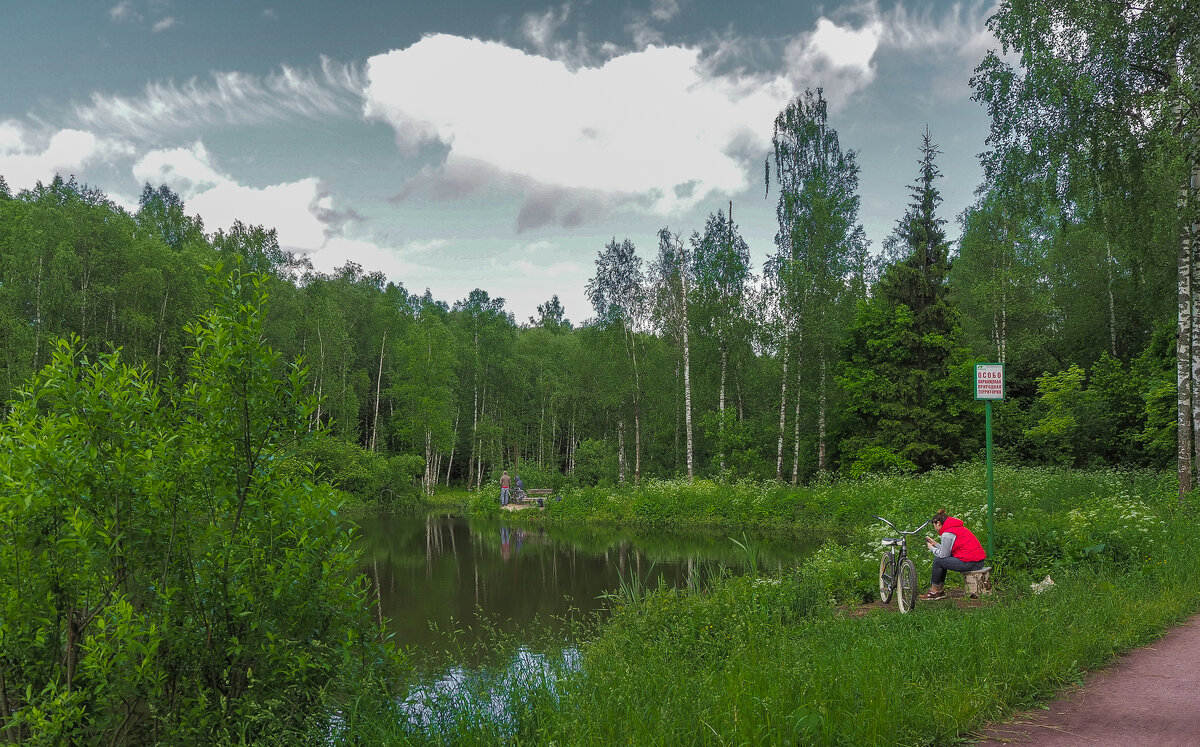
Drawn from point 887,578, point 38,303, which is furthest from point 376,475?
point 887,578

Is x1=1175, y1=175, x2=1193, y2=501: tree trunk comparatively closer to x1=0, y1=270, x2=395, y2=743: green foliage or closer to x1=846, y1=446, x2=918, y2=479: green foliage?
x1=846, y1=446, x2=918, y2=479: green foliage

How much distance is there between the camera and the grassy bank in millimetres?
3818

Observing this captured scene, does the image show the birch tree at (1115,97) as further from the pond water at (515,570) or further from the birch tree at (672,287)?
the birch tree at (672,287)

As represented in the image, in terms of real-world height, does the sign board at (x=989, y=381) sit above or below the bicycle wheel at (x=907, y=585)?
above

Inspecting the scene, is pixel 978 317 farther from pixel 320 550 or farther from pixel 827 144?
pixel 320 550

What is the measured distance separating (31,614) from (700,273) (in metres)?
28.2

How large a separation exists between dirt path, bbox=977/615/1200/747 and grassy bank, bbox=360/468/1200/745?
14 cm

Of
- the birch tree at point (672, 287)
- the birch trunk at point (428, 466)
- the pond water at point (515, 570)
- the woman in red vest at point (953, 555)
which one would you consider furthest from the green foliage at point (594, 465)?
the woman in red vest at point (953, 555)

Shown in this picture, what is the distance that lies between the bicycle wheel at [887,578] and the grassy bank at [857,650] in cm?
56

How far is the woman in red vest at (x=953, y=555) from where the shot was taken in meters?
7.81

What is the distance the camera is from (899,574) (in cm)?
779

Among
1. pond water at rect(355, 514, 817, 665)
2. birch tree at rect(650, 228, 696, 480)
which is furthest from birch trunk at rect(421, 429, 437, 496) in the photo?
birch tree at rect(650, 228, 696, 480)

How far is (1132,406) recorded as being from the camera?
73.9 feet

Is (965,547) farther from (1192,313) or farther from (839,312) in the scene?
(839,312)
